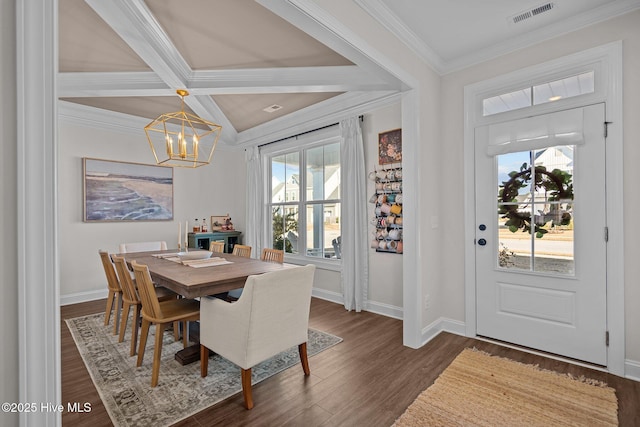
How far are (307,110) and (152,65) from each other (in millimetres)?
2100

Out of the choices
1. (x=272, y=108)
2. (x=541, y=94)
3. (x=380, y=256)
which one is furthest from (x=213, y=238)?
(x=541, y=94)

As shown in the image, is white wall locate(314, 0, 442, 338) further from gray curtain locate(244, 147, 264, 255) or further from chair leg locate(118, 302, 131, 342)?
gray curtain locate(244, 147, 264, 255)

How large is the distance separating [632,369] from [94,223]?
6.03 m

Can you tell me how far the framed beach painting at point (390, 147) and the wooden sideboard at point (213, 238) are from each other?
3.23m

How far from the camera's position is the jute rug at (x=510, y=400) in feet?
6.06

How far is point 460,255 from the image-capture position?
3154 millimetres

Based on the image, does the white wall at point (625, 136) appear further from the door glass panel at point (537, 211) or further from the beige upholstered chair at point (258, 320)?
the beige upholstered chair at point (258, 320)

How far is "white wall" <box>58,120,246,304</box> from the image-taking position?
13.7ft

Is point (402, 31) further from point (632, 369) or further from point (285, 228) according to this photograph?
point (285, 228)

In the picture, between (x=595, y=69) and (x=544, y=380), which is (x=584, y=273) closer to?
(x=544, y=380)

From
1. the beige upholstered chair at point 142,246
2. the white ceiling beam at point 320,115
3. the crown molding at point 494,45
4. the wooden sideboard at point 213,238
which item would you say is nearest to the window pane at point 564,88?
the crown molding at point 494,45

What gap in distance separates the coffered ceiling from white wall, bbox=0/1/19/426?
1.30 m

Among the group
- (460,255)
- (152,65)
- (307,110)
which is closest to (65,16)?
(152,65)

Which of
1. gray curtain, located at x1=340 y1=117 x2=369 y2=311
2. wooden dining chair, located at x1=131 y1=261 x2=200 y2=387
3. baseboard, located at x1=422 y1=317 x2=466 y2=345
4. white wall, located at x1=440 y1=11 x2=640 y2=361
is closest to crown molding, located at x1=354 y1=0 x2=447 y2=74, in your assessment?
white wall, located at x1=440 y1=11 x2=640 y2=361
